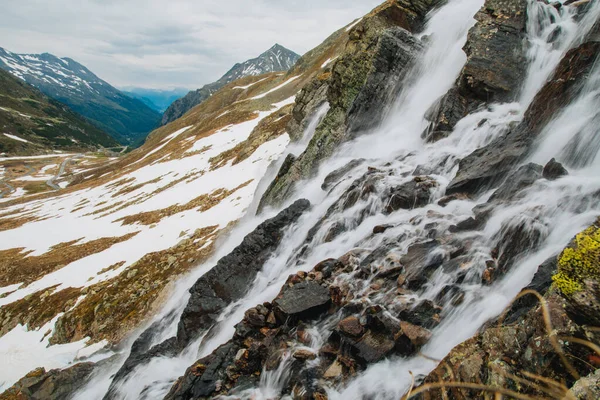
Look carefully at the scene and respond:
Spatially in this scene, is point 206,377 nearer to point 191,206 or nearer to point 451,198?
point 451,198

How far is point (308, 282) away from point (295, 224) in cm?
617

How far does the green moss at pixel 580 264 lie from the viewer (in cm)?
407

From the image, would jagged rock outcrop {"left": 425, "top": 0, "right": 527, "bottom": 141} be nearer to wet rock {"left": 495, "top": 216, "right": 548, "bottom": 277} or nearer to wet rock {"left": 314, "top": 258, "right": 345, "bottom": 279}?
wet rock {"left": 495, "top": 216, "right": 548, "bottom": 277}

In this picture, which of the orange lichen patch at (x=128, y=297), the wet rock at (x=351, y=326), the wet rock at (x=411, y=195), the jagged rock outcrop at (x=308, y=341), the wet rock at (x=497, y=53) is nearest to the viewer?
the jagged rock outcrop at (x=308, y=341)

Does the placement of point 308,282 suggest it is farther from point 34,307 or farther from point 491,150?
point 34,307

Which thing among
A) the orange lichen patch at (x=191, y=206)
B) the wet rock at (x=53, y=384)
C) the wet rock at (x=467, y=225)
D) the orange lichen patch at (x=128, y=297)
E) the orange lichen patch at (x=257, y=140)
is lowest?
the wet rock at (x=53, y=384)

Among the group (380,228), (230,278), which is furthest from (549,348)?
(230,278)

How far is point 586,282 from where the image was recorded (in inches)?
163

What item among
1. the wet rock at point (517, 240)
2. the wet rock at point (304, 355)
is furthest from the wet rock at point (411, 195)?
the wet rock at point (304, 355)

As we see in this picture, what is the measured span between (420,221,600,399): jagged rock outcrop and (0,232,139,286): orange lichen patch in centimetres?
3048

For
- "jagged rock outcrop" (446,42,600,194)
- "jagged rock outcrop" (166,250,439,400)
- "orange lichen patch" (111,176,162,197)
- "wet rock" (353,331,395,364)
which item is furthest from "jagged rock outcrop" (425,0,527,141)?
"orange lichen patch" (111,176,162,197)

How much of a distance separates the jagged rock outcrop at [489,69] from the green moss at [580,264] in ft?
43.8

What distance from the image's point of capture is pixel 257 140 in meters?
43.0

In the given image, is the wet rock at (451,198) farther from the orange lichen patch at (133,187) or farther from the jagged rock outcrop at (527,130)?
the orange lichen patch at (133,187)
